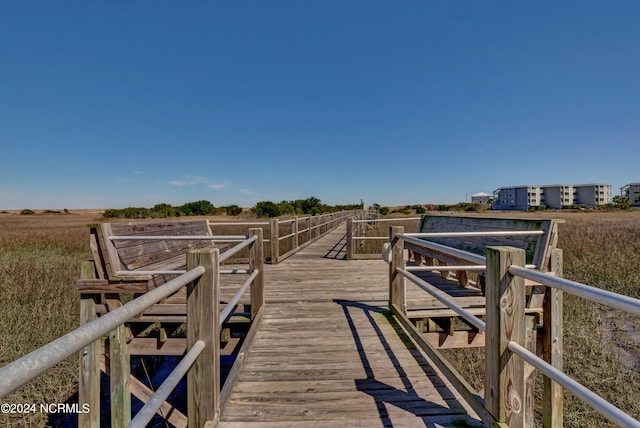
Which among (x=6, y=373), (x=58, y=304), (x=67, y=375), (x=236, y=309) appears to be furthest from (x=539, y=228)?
(x=58, y=304)

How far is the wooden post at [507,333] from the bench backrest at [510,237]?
127 cm

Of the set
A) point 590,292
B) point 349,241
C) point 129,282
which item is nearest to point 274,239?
point 349,241

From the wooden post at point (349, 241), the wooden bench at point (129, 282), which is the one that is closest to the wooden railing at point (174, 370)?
the wooden bench at point (129, 282)

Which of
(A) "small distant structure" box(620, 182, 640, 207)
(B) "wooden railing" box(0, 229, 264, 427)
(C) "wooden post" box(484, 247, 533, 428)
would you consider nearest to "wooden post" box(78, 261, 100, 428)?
(B) "wooden railing" box(0, 229, 264, 427)

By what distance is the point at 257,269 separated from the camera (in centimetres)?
358

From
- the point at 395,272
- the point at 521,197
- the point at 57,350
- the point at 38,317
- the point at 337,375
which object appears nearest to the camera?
the point at 57,350

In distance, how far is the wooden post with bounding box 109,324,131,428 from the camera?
2.38 m

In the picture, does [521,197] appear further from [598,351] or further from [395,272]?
[395,272]

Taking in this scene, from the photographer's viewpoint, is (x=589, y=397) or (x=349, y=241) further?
(x=349, y=241)

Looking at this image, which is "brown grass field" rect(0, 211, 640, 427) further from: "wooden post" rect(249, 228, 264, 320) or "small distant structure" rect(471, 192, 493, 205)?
"small distant structure" rect(471, 192, 493, 205)

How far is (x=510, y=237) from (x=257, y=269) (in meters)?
3.45

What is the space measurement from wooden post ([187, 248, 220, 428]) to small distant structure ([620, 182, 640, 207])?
100 m

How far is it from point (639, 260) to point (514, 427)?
32.9 ft

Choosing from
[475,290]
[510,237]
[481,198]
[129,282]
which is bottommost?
[475,290]
